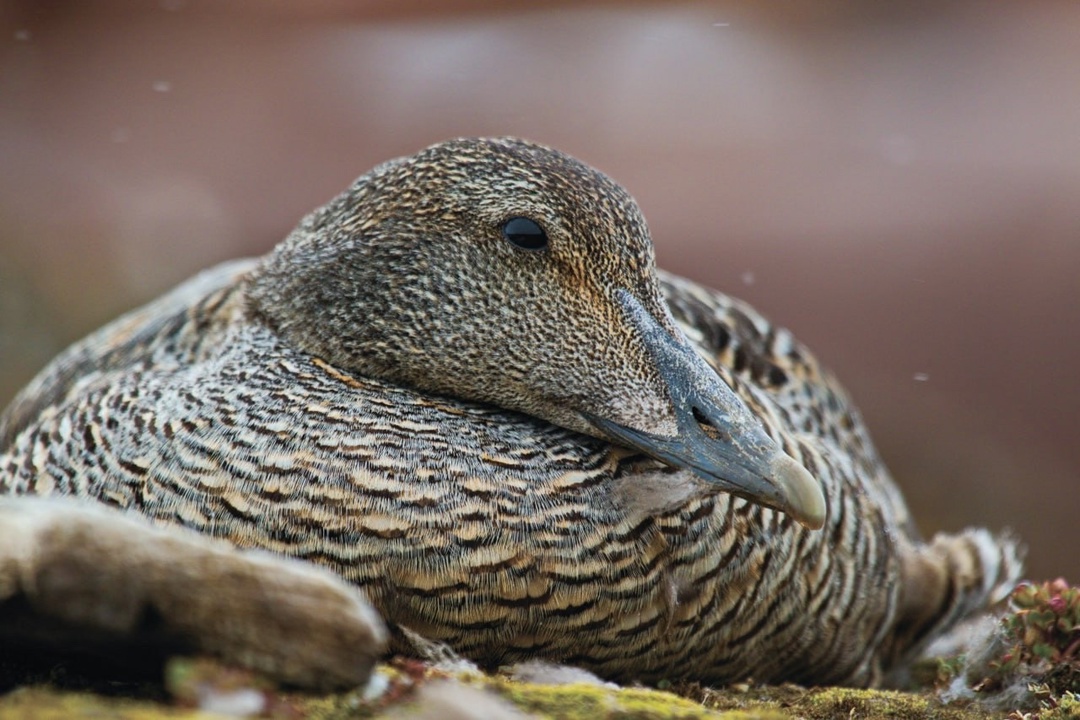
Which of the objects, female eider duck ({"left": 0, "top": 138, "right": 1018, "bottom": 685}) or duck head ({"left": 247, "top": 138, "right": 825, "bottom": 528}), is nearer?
female eider duck ({"left": 0, "top": 138, "right": 1018, "bottom": 685})

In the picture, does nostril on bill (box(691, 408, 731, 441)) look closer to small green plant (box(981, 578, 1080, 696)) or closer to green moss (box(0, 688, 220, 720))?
small green plant (box(981, 578, 1080, 696))

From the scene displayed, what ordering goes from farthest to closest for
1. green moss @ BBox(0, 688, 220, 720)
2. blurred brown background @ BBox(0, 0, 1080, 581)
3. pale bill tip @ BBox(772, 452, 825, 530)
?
1. blurred brown background @ BBox(0, 0, 1080, 581)
2. pale bill tip @ BBox(772, 452, 825, 530)
3. green moss @ BBox(0, 688, 220, 720)

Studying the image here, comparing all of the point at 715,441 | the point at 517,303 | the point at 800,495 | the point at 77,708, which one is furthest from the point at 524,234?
the point at 77,708

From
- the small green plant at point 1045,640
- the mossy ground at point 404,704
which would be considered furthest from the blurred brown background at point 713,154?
the mossy ground at point 404,704

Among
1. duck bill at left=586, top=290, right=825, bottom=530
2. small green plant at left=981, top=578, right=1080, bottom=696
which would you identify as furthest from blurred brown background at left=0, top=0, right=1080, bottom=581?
duck bill at left=586, top=290, right=825, bottom=530

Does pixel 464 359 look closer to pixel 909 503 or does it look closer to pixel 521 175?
pixel 521 175

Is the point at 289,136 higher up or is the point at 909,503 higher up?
the point at 289,136

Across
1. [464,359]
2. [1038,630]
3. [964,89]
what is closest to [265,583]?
[464,359]

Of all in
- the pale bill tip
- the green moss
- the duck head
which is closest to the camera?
the green moss
